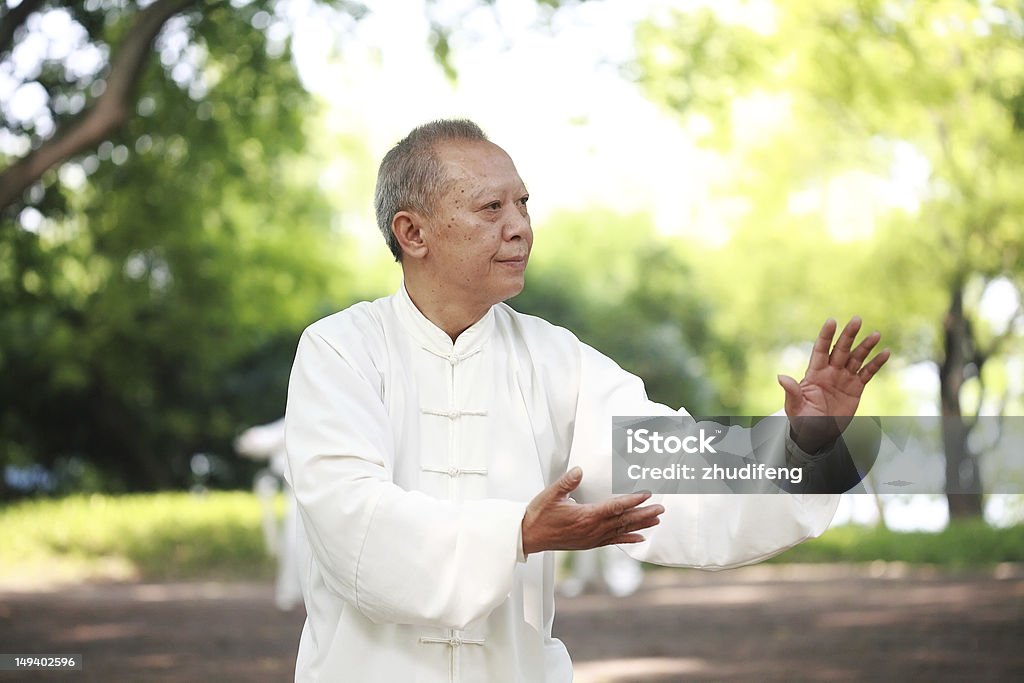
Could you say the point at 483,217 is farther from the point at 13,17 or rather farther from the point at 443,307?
the point at 13,17

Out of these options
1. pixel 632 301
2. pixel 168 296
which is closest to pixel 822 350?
pixel 168 296

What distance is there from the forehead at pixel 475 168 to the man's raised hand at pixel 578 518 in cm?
63

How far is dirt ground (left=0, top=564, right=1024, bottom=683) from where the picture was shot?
8.80m

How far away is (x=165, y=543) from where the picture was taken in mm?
16406

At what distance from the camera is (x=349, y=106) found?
87.1 ft

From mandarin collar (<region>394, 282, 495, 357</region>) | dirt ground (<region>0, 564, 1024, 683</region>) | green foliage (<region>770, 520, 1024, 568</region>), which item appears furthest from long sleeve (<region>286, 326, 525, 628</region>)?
green foliage (<region>770, 520, 1024, 568</region>)

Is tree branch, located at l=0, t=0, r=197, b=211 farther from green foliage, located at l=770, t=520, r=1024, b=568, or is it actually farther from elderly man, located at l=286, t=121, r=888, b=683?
green foliage, located at l=770, t=520, r=1024, b=568

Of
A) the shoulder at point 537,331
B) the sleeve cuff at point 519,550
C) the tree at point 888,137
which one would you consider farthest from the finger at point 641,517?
the tree at point 888,137

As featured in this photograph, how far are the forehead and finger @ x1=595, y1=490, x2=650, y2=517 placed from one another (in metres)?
0.69

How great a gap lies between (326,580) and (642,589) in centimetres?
1335

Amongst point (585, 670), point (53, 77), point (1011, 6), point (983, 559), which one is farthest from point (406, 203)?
point (983, 559)

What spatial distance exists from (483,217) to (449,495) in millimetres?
510

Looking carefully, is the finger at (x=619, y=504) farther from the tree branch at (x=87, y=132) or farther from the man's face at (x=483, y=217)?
the tree branch at (x=87, y=132)

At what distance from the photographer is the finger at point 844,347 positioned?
6.81 feet
